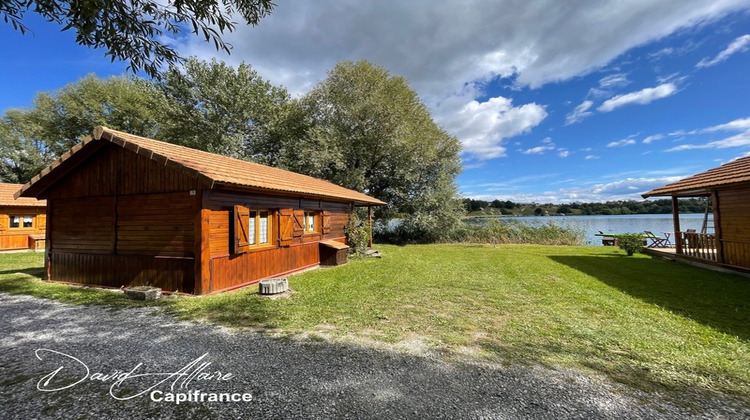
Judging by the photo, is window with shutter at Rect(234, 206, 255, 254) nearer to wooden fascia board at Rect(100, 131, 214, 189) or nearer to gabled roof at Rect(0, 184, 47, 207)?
wooden fascia board at Rect(100, 131, 214, 189)

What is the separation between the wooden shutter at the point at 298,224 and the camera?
929 cm

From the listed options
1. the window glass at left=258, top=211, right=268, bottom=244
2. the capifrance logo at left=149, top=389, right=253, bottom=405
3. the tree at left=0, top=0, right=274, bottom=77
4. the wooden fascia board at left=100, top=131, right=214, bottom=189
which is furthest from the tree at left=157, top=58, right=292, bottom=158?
the capifrance logo at left=149, top=389, right=253, bottom=405

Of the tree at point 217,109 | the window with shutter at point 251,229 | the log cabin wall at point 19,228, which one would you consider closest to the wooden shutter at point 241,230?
the window with shutter at point 251,229

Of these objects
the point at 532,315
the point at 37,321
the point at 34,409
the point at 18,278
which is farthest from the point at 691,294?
the point at 18,278

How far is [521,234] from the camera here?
18.9m

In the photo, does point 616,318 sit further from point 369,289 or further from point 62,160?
point 62,160

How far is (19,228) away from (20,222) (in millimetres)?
303

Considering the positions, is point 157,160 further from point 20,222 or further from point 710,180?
point 20,222

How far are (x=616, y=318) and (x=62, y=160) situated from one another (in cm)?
1182

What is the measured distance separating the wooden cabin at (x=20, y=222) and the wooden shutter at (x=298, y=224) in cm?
1543

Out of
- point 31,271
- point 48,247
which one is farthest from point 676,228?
point 31,271

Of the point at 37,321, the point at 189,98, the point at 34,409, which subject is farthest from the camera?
the point at 189,98

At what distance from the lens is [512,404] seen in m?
2.56

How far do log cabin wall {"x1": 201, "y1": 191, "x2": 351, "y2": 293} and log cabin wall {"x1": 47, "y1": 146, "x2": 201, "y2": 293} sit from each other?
37 centimetres
